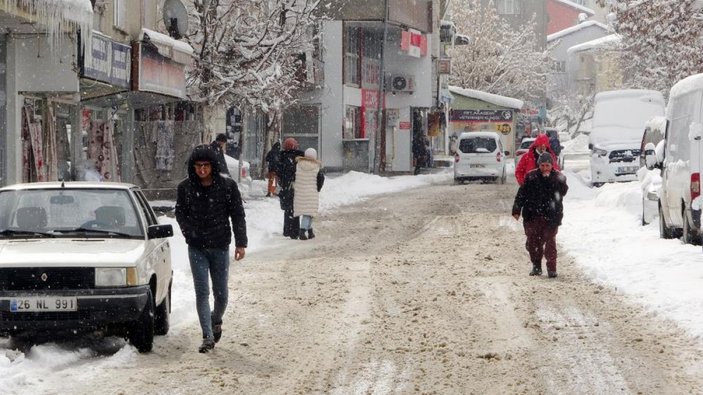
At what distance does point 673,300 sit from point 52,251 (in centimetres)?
582

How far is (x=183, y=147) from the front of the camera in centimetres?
3005

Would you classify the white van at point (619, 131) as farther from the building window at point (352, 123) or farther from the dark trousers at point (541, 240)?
the dark trousers at point (541, 240)

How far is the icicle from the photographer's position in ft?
55.1

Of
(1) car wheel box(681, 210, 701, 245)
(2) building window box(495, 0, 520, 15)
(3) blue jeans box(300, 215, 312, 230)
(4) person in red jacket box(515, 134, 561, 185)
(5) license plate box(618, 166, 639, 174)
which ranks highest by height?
(2) building window box(495, 0, 520, 15)

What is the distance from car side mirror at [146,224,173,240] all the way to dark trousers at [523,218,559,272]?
19.0 feet

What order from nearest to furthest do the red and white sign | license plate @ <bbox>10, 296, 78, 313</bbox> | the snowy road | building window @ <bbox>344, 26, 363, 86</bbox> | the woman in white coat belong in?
1. the snowy road
2. license plate @ <bbox>10, 296, 78, 313</bbox>
3. the woman in white coat
4. building window @ <bbox>344, 26, 363, 86</bbox>
5. the red and white sign

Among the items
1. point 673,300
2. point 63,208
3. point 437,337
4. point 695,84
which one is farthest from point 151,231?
point 695,84

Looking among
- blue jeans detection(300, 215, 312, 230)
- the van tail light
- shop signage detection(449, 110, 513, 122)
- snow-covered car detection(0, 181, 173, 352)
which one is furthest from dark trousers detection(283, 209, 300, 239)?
shop signage detection(449, 110, 513, 122)

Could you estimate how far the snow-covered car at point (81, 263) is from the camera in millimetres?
9367

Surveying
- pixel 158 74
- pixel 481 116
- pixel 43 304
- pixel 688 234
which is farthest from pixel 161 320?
pixel 481 116

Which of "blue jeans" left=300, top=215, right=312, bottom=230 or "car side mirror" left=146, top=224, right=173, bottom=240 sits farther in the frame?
"blue jeans" left=300, top=215, right=312, bottom=230

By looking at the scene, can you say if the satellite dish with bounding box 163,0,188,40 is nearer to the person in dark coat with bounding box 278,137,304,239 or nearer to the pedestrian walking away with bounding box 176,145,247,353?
the person in dark coat with bounding box 278,137,304,239

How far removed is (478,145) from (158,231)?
3015 centimetres

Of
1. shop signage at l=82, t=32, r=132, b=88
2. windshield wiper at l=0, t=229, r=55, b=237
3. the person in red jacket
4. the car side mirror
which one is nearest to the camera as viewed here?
windshield wiper at l=0, t=229, r=55, b=237
